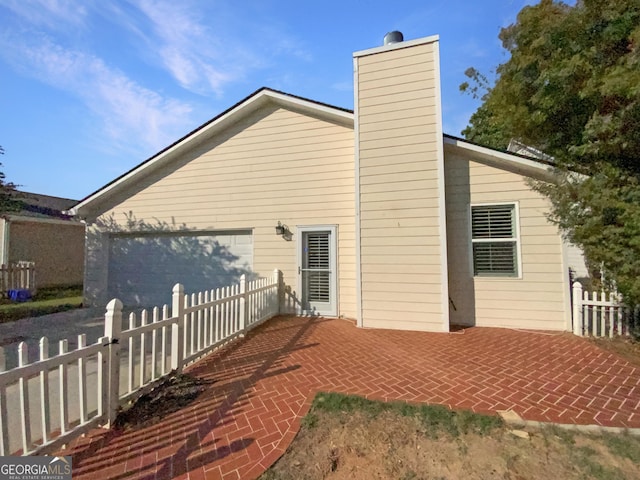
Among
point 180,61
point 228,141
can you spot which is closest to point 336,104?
point 228,141

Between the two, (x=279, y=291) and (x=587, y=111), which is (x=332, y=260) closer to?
(x=279, y=291)

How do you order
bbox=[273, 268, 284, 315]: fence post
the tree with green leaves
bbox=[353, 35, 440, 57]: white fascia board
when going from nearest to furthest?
the tree with green leaves
bbox=[353, 35, 440, 57]: white fascia board
bbox=[273, 268, 284, 315]: fence post

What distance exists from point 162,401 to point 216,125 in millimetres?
7450

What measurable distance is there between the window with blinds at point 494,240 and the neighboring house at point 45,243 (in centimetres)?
1479

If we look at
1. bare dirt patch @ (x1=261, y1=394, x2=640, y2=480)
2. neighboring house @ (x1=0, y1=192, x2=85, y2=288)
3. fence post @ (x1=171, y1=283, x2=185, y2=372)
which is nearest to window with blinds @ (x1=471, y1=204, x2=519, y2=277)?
bare dirt patch @ (x1=261, y1=394, x2=640, y2=480)

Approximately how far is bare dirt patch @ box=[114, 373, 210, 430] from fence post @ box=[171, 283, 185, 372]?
16 centimetres

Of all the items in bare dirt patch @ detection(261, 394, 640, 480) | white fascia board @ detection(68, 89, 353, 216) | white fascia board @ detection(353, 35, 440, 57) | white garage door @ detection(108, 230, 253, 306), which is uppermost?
white fascia board @ detection(353, 35, 440, 57)

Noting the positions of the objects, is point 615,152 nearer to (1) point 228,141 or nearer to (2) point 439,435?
(2) point 439,435

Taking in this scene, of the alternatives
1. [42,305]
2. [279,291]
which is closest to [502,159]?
[279,291]

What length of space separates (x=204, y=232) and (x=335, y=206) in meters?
4.13

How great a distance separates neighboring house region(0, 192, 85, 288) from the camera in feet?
41.0

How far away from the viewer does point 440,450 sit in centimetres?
253

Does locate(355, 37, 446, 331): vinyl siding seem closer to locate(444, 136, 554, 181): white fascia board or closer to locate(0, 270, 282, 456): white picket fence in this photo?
locate(444, 136, 554, 181): white fascia board

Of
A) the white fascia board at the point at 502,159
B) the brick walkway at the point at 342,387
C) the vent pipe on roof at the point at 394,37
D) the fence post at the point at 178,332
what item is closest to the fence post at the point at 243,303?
the brick walkway at the point at 342,387
